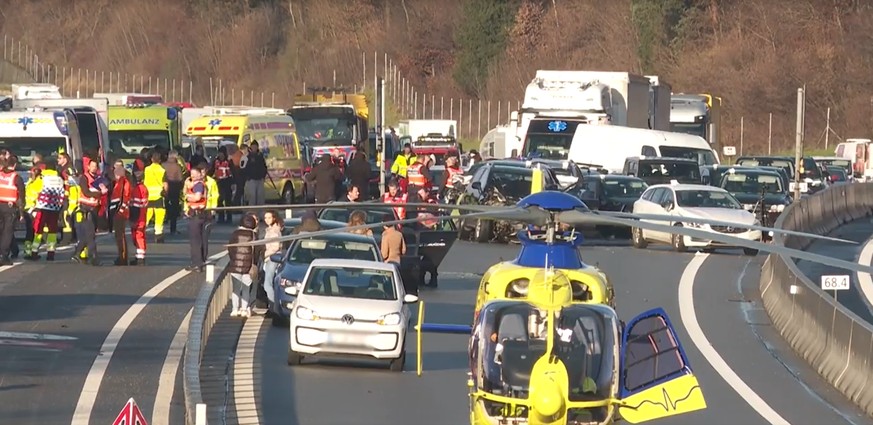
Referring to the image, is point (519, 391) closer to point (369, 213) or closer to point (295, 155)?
point (369, 213)

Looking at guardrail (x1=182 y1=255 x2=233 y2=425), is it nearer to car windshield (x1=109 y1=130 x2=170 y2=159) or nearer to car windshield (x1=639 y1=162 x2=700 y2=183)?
car windshield (x1=109 y1=130 x2=170 y2=159)

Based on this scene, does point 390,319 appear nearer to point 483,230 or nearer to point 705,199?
point 483,230

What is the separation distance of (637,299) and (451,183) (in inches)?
536

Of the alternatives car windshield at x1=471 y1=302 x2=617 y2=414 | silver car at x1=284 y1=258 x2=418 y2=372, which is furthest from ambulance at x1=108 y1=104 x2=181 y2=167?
car windshield at x1=471 y1=302 x2=617 y2=414

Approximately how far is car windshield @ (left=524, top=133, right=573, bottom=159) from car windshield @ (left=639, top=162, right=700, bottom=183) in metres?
4.22

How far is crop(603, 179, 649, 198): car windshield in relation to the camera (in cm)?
4000

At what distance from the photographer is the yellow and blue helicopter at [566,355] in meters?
12.4

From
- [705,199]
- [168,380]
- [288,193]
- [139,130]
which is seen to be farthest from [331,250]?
[288,193]

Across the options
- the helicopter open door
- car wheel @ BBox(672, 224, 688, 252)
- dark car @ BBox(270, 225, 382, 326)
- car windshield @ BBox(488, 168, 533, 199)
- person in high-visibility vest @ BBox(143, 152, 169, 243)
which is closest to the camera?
the helicopter open door

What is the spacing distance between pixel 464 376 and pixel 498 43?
8761 centimetres

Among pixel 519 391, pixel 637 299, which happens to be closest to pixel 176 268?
pixel 637 299

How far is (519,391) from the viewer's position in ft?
41.3

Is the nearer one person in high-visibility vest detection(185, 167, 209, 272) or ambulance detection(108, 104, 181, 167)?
person in high-visibility vest detection(185, 167, 209, 272)

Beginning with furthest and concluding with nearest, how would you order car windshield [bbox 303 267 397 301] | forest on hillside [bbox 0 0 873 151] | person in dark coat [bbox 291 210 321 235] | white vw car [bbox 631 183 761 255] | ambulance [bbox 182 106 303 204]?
forest on hillside [bbox 0 0 873 151] < ambulance [bbox 182 106 303 204] < white vw car [bbox 631 183 761 255] < person in dark coat [bbox 291 210 321 235] < car windshield [bbox 303 267 397 301]
